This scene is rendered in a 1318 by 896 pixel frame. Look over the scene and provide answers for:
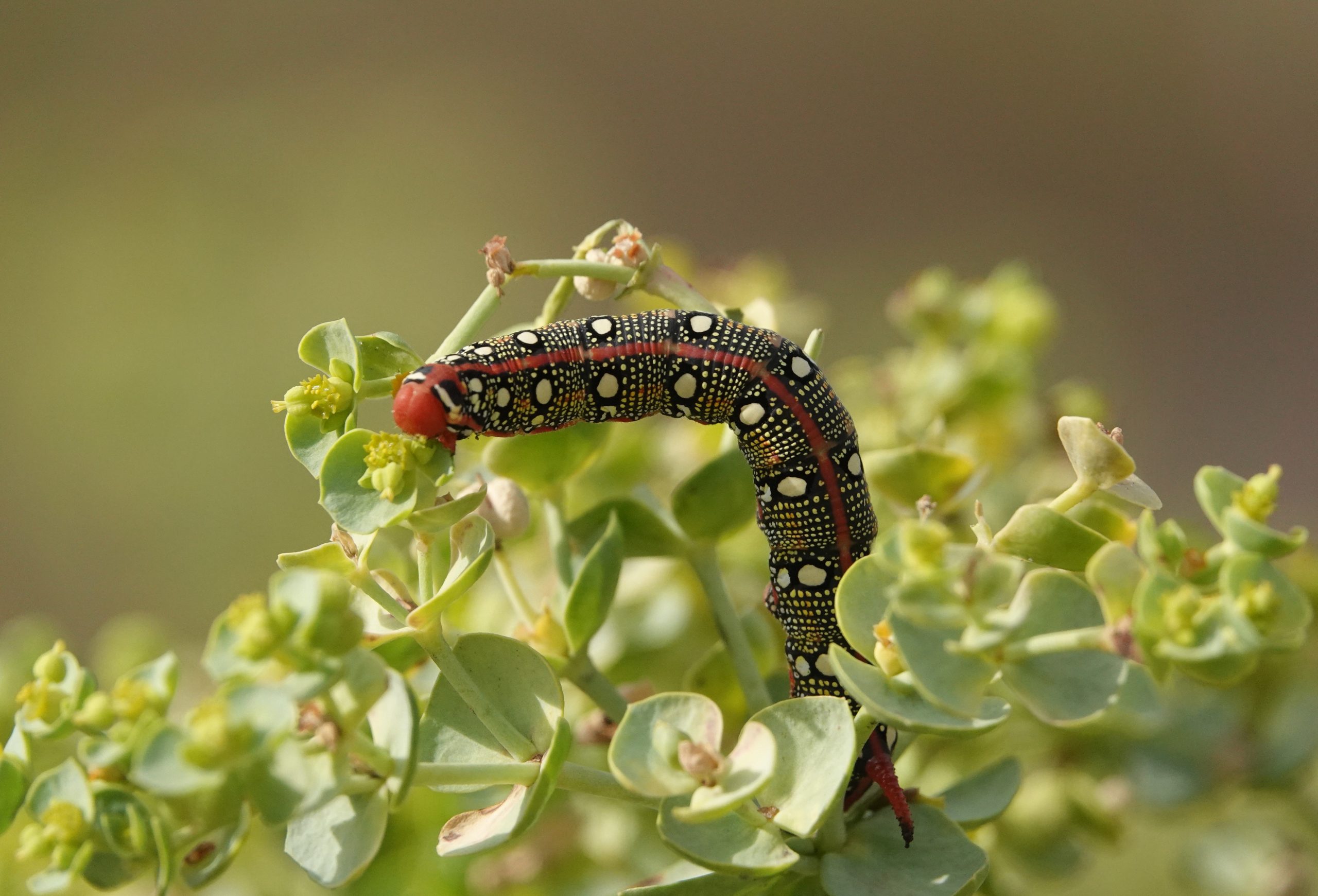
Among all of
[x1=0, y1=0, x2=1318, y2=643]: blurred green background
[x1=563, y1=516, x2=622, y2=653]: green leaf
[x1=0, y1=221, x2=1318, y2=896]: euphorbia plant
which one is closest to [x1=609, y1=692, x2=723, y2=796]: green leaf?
[x1=0, y1=221, x2=1318, y2=896]: euphorbia plant

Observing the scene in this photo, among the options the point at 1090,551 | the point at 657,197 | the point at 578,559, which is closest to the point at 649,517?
the point at 578,559

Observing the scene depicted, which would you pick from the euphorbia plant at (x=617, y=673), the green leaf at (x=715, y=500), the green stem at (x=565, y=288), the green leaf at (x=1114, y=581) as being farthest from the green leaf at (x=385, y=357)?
the green leaf at (x=1114, y=581)

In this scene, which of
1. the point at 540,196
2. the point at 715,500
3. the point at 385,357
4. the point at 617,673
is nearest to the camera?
the point at 385,357

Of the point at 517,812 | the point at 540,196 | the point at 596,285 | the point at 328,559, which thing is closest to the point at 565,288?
the point at 596,285

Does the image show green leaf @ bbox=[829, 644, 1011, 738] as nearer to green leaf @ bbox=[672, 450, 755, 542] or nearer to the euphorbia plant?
the euphorbia plant

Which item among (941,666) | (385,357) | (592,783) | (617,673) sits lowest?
(617,673)

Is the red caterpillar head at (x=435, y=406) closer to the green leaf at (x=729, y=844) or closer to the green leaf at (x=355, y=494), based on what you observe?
the green leaf at (x=355, y=494)

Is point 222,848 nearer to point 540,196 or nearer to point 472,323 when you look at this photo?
point 472,323
